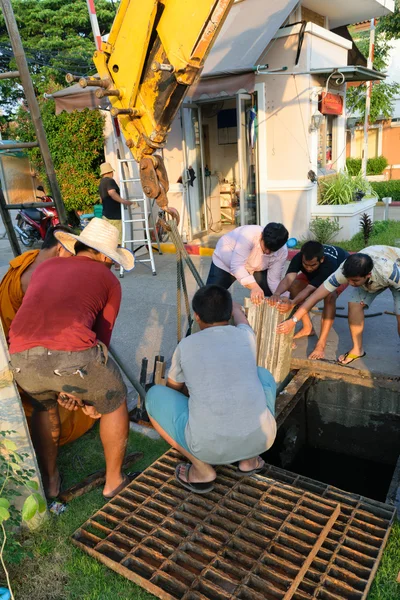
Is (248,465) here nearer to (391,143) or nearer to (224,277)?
(224,277)

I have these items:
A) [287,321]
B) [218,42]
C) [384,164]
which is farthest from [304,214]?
[384,164]

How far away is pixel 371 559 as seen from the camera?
2.28m

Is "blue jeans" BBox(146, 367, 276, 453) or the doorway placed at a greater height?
the doorway

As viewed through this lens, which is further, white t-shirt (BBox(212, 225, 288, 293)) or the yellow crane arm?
white t-shirt (BBox(212, 225, 288, 293))

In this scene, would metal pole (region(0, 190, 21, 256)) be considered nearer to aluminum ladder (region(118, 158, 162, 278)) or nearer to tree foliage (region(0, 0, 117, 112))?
aluminum ladder (region(118, 158, 162, 278))

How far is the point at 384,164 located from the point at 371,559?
69.8 feet

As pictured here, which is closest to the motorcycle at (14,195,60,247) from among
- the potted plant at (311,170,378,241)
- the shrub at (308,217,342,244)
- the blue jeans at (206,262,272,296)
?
the shrub at (308,217,342,244)

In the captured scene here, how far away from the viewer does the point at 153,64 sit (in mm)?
2727

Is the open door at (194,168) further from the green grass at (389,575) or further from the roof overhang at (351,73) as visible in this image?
the green grass at (389,575)

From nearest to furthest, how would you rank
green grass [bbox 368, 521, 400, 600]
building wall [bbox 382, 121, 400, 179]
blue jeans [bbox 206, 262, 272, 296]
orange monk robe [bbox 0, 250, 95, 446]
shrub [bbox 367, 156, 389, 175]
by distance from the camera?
green grass [bbox 368, 521, 400, 600]
orange monk robe [bbox 0, 250, 95, 446]
blue jeans [bbox 206, 262, 272, 296]
shrub [bbox 367, 156, 389, 175]
building wall [bbox 382, 121, 400, 179]

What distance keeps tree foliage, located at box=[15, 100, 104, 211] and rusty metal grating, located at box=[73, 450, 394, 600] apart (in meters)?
9.02

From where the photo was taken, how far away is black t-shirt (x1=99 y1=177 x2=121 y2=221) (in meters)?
7.69

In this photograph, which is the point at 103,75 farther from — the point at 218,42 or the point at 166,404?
the point at 218,42

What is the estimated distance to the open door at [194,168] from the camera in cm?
885
